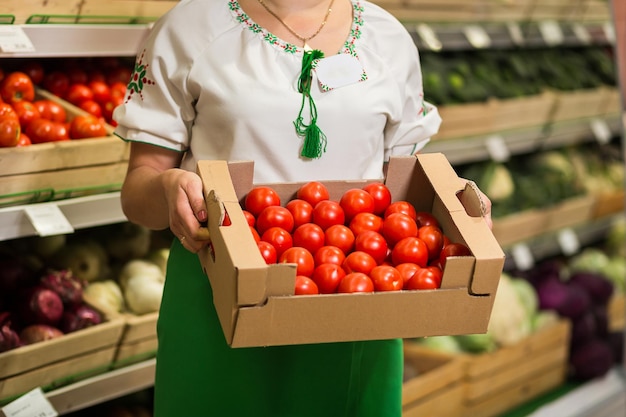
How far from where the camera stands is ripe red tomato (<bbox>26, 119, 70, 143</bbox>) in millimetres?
2281

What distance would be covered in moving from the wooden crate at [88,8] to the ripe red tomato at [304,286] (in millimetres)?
1244

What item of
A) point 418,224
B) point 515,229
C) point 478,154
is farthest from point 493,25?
point 418,224

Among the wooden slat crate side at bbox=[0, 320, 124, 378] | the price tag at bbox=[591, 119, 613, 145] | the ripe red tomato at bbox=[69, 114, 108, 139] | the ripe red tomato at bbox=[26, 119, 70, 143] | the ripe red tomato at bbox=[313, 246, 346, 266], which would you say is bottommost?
the price tag at bbox=[591, 119, 613, 145]

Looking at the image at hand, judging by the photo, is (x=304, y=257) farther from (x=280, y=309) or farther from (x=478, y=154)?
(x=478, y=154)

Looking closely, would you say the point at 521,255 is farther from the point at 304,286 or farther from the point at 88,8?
the point at 304,286

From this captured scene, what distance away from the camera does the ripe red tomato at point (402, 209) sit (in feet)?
5.33

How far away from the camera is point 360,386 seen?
5.56 feet

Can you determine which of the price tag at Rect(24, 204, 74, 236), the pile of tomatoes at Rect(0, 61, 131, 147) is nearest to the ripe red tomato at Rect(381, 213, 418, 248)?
the price tag at Rect(24, 204, 74, 236)

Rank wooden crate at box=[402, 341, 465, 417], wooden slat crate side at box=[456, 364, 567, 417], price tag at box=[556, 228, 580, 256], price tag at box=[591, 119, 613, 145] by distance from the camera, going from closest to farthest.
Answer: wooden crate at box=[402, 341, 465, 417]
wooden slat crate side at box=[456, 364, 567, 417]
price tag at box=[556, 228, 580, 256]
price tag at box=[591, 119, 613, 145]

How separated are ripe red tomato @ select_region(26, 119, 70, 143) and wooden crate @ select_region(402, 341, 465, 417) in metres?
1.50

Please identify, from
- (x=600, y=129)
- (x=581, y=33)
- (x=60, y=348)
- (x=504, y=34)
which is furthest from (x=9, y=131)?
(x=600, y=129)

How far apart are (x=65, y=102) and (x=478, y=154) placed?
70.7 inches

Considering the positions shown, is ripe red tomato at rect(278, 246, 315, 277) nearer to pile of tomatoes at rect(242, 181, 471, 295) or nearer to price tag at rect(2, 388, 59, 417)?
pile of tomatoes at rect(242, 181, 471, 295)

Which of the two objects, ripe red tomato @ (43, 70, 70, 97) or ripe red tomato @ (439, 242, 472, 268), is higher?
ripe red tomato @ (439, 242, 472, 268)
